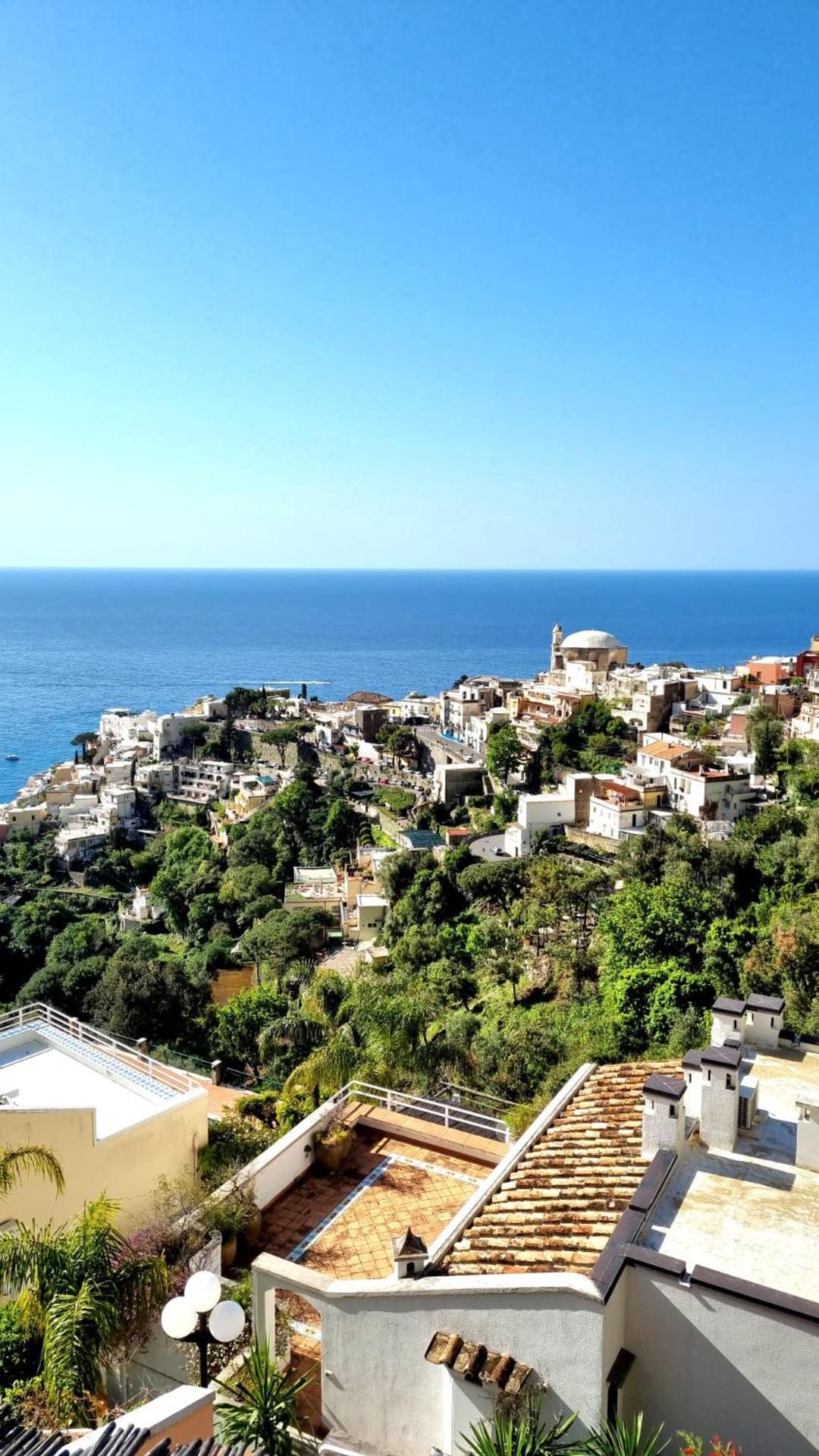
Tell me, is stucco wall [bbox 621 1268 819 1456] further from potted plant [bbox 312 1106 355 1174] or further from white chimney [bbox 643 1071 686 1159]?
potted plant [bbox 312 1106 355 1174]

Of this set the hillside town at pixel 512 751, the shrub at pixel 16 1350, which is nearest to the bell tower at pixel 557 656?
the hillside town at pixel 512 751

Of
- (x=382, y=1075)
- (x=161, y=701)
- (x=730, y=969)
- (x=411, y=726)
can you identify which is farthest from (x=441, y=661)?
(x=382, y=1075)

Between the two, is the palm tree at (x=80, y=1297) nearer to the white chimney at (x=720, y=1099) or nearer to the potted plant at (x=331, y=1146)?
the potted plant at (x=331, y=1146)

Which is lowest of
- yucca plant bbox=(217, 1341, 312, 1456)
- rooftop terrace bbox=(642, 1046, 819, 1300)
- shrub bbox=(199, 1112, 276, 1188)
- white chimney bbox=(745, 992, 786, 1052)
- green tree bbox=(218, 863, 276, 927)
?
green tree bbox=(218, 863, 276, 927)

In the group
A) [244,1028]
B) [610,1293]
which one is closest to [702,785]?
[244,1028]

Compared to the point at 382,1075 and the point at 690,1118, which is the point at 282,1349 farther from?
the point at 382,1075

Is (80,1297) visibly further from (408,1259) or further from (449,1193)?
(449,1193)

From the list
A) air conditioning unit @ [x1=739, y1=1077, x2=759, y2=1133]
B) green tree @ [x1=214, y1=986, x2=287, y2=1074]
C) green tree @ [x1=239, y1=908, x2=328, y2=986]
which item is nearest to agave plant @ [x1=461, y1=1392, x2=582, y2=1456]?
air conditioning unit @ [x1=739, y1=1077, x2=759, y2=1133]
